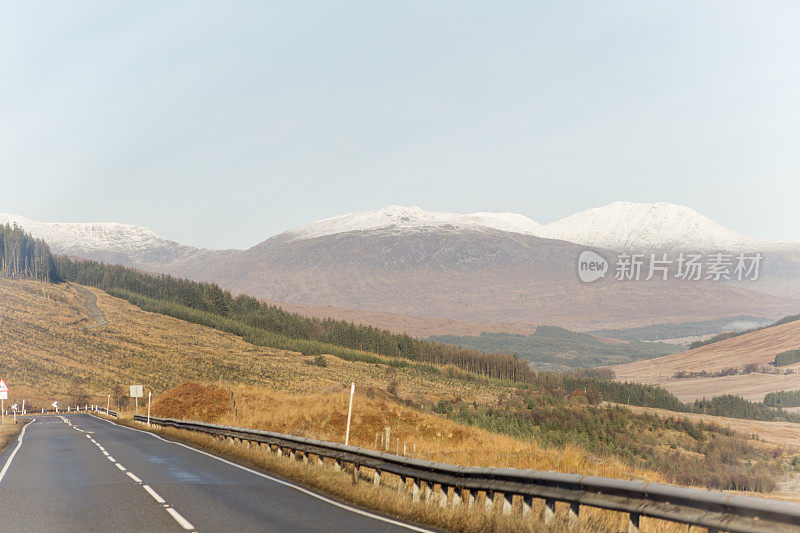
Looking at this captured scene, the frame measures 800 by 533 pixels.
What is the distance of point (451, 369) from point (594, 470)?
557 feet

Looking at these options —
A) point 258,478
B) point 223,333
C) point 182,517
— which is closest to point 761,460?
point 258,478

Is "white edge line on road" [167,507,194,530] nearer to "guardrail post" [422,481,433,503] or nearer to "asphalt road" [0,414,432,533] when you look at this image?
"asphalt road" [0,414,432,533]

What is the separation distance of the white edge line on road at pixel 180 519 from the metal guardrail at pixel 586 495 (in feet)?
14.1

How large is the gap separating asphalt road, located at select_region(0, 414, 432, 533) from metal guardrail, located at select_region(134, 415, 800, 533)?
1451mm

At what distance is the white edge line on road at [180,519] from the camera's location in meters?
11.7

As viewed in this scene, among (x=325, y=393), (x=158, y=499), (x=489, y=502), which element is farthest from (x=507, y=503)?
(x=325, y=393)

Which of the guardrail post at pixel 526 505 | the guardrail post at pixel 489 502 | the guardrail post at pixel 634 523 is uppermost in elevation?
the guardrail post at pixel 634 523

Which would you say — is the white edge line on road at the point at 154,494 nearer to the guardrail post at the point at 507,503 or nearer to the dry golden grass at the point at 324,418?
the guardrail post at the point at 507,503

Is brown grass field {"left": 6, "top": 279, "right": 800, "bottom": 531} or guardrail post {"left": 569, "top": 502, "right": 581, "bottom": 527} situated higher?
guardrail post {"left": 569, "top": 502, "right": 581, "bottom": 527}

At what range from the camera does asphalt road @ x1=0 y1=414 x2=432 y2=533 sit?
11.9 m

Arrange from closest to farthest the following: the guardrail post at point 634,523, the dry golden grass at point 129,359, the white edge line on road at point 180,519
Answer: the guardrail post at point 634,523, the white edge line on road at point 180,519, the dry golden grass at point 129,359

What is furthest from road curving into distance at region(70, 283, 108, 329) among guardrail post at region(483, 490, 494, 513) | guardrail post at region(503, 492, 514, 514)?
guardrail post at region(503, 492, 514, 514)

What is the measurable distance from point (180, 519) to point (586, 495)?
660cm

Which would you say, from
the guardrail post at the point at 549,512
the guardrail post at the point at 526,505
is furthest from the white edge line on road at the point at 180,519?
the guardrail post at the point at 549,512
